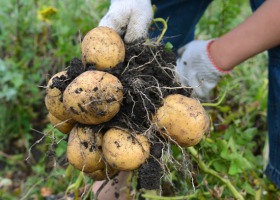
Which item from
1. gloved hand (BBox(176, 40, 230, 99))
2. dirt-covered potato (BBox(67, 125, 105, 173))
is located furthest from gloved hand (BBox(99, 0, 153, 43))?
dirt-covered potato (BBox(67, 125, 105, 173))

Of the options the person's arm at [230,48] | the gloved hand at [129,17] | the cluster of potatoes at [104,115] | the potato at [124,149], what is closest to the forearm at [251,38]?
the person's arm at [230,48]

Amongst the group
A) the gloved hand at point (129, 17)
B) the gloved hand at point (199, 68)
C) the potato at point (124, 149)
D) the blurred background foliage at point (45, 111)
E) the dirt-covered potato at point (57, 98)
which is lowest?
the blurred background foliage at point (45, 111)

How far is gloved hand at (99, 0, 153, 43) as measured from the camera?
161 cm

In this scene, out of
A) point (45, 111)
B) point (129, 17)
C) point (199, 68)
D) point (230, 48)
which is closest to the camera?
point (129, 17)

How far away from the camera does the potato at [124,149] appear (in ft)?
4.11

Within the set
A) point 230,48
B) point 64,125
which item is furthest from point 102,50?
point 230,48

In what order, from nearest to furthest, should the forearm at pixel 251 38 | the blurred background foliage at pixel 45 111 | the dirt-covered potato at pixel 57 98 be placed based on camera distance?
1. the dirt-covered potato at pixel 57 98
2. the forearm at pixel 251 38
3. the blurred background foliage at pixel 45 111

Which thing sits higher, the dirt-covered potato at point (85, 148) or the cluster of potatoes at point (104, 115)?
the cluster of potatoes at point (104, 115)

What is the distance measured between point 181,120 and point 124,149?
7.9 inches

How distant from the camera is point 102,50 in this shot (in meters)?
1.36

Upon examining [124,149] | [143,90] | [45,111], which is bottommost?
[45,111]

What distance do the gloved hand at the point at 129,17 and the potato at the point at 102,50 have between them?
21 centimetres

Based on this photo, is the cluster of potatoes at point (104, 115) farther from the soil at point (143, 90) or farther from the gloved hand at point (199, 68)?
the gloved hand at point (199, 68)

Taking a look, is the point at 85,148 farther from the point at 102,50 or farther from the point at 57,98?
the point at 102,50
